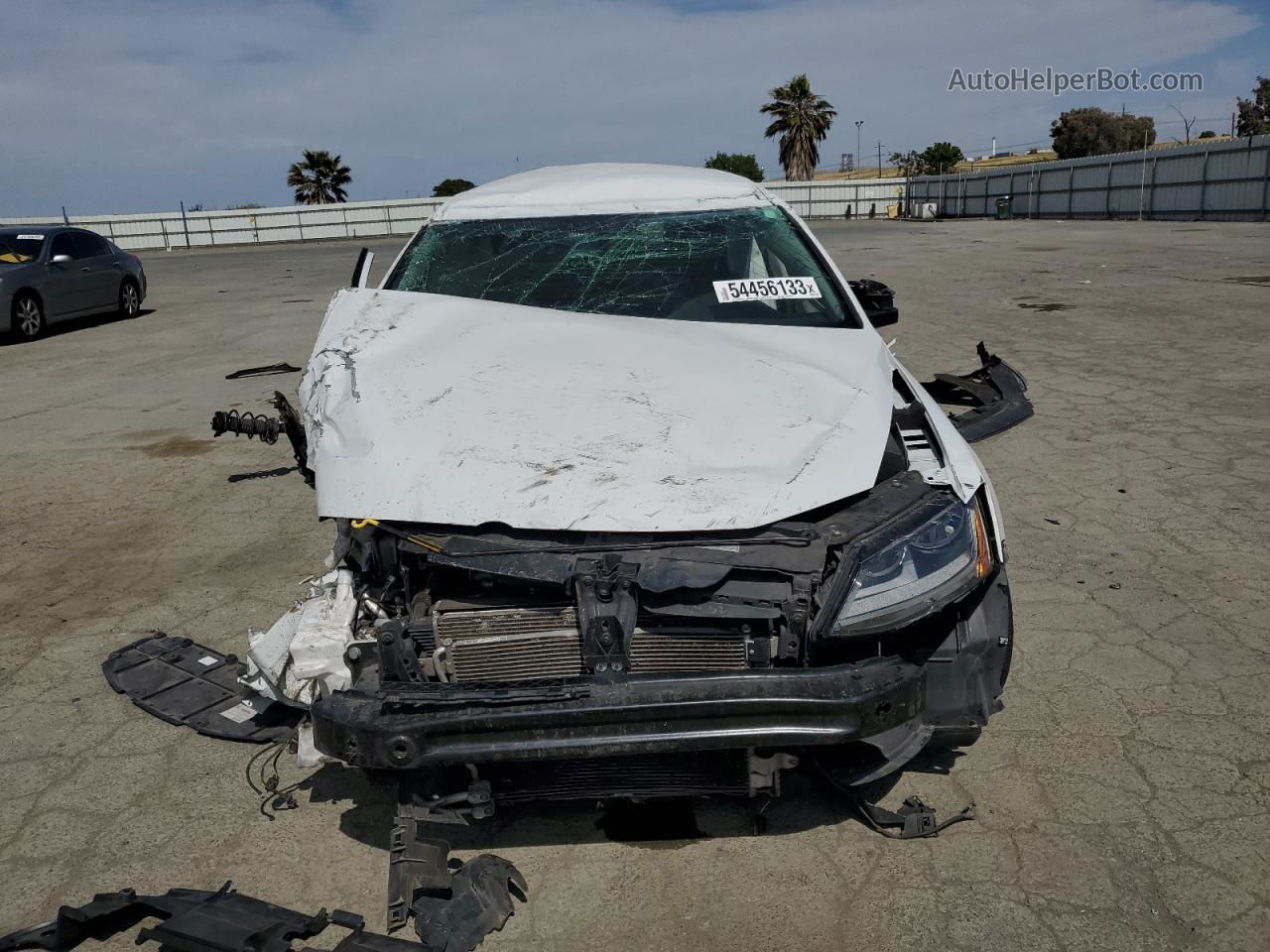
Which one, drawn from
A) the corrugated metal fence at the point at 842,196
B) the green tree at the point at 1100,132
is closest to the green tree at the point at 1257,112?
the green tree at the point at 1100,132

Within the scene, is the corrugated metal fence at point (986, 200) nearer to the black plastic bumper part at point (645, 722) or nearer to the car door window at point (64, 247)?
the car door window at point (64, 247)

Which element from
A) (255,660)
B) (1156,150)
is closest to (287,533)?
(255,660)

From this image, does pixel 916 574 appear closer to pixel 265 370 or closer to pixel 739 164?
pixel 265 370

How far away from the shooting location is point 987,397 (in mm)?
5656

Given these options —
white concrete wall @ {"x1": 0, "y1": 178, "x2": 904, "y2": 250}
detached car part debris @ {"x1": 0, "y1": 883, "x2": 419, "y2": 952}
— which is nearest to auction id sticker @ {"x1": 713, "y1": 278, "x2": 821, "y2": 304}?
detached car part debris @ {"x1": 0, "y1": 883, "x2": 419, "y2": 952}

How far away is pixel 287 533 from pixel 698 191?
2713 millimetres

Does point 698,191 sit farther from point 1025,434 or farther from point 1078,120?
point 1078,120

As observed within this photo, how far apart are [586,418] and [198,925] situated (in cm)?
157

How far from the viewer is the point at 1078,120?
2400 inches


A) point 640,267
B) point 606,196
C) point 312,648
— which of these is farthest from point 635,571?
point 606,196

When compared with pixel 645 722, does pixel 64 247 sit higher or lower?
higher

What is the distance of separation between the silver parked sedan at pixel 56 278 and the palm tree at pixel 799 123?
4584 centimetres

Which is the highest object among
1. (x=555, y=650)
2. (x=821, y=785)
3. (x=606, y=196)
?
(x=606, y=196)

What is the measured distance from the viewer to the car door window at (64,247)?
12724 mm
